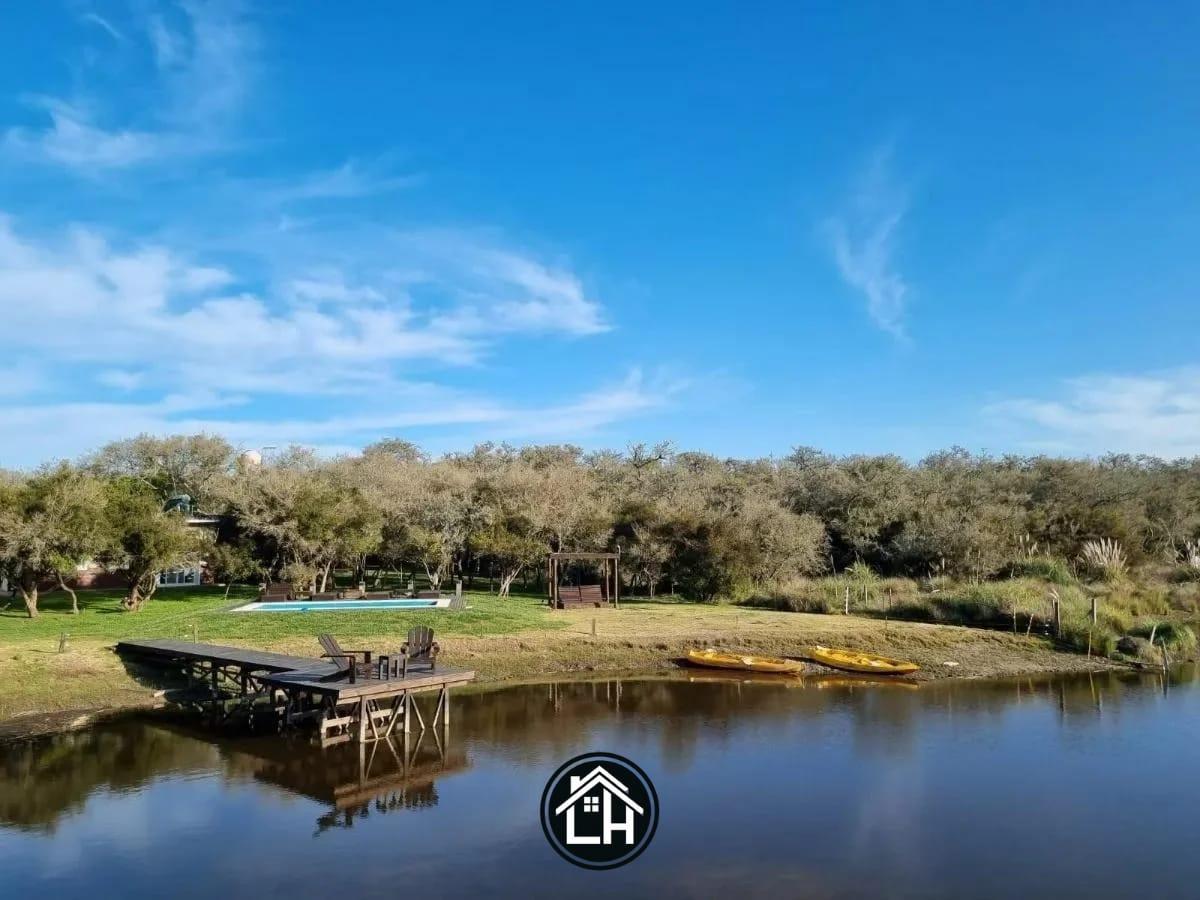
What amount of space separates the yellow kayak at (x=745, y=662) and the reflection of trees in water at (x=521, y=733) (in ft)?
3.11

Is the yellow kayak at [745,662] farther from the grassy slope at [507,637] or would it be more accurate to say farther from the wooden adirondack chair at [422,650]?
the wooden adirondack chair at [422,650]

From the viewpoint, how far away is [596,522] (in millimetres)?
40938

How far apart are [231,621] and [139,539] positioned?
6001 millimetres

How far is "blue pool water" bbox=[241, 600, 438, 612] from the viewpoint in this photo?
1176 inches

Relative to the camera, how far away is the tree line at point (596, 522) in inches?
1182

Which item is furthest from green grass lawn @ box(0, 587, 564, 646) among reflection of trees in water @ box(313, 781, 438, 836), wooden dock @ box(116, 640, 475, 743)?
reflection of trees in water @ box(313, 781, 438, 836)

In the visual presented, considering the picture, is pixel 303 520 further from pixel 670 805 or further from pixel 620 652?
pixel 670 805

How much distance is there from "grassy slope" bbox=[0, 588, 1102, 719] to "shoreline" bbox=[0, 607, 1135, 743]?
4 cm

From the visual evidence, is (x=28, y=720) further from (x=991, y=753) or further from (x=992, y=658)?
(x=992, y=658)

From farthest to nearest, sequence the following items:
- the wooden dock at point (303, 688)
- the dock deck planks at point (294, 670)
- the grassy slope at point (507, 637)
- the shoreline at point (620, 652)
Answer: the grassy slope at point (507, 637) < the shoreline at point (620, 652) < the wooden dock at point (303, 688) < the dock deck planks at point (294, 670)

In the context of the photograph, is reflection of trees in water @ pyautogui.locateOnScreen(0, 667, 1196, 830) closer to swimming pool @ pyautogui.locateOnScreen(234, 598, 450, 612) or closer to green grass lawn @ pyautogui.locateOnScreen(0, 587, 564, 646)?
green grass lawn @ pyautogui.locateOnScreen(0, 587, 564, 646)

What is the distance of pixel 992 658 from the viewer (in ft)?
89.0

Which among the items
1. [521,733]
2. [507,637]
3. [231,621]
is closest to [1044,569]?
[507,637]

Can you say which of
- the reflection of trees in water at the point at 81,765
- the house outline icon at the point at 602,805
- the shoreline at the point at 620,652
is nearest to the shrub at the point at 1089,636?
the shoreline at the point at 620,652
